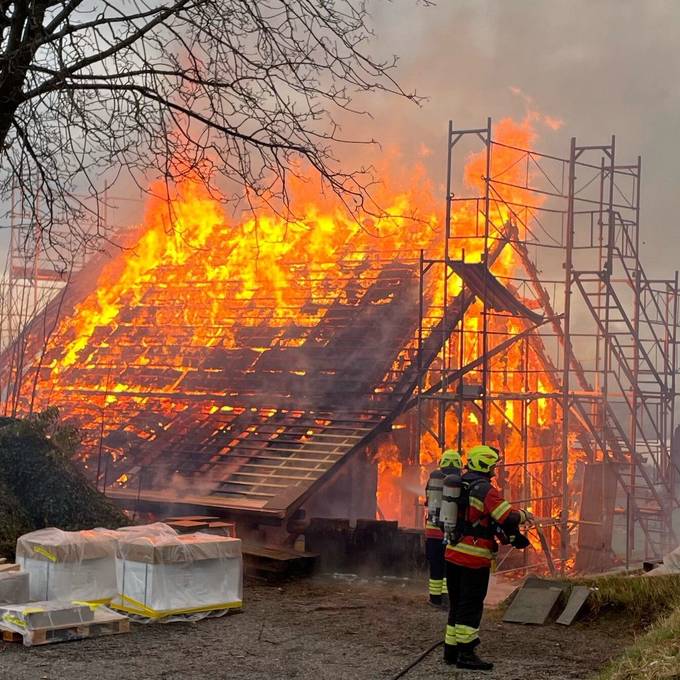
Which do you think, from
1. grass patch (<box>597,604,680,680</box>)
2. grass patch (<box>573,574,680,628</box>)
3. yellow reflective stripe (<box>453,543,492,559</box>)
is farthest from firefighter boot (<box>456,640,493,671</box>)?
grass patch (<box>573,574,680,628</box>)

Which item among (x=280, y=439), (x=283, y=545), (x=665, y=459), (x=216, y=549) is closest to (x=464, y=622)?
(x=216, y=549)

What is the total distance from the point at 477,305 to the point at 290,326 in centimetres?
403

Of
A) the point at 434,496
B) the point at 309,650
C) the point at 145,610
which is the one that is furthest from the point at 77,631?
the point at 434,496

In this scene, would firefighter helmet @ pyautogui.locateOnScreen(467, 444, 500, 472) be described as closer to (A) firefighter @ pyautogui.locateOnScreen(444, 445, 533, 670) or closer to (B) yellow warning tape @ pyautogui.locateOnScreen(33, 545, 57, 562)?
(A) firefighter @ pyautogui.locateOnScreen(444, 445, 533, 670)

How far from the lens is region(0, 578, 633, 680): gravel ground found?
755 cm

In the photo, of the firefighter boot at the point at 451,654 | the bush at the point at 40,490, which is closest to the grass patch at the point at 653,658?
the firefighter boot at the point at 451,654

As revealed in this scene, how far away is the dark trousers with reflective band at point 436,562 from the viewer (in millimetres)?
10203

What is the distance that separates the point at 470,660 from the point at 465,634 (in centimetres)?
21

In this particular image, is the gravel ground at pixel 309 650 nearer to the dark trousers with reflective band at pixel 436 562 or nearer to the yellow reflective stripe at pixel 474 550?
the dark trousers with reflective band at pixel 436 562

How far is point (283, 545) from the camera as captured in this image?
15.0 metres

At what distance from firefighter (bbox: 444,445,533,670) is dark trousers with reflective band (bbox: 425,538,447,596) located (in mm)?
2435

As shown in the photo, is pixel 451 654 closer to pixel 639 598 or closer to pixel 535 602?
pixel 535 602

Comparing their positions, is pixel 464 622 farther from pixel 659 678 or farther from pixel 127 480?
pixel 127 480

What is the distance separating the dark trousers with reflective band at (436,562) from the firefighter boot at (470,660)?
8.09 feet
